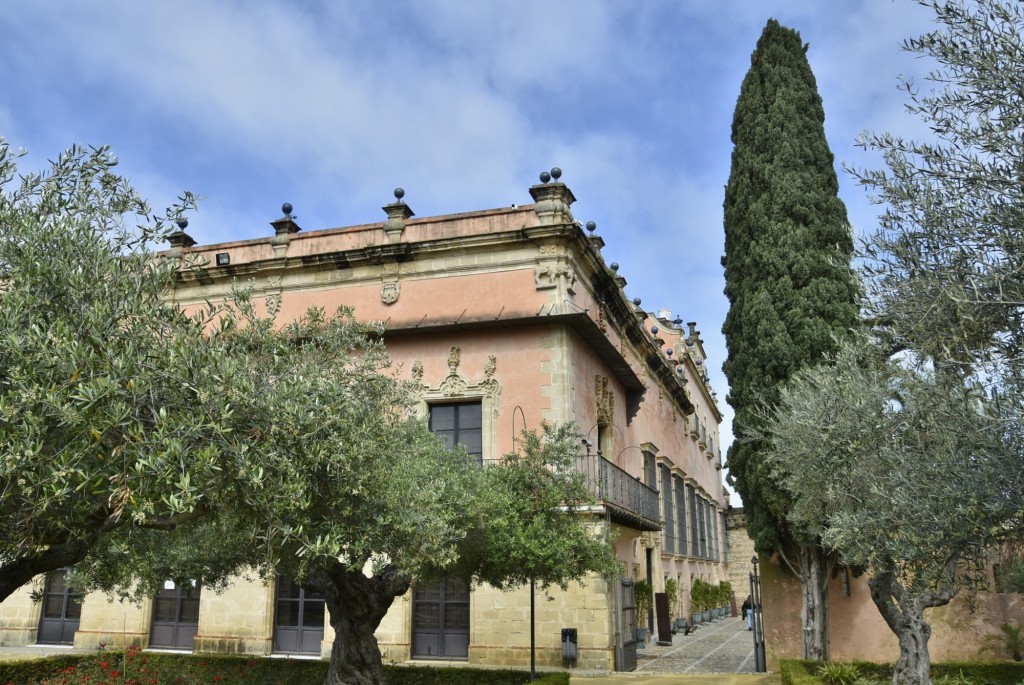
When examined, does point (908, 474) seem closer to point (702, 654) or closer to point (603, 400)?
point (603, 400)

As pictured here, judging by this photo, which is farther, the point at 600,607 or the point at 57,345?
the point at 600,607

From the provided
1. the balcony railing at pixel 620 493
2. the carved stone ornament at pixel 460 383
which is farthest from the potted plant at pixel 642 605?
the carved stone ornament at pixel 460 383

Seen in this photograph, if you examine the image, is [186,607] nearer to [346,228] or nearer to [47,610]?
[47,610]

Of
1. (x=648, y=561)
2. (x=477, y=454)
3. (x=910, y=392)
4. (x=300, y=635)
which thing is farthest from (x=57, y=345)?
(x=648, y=561)

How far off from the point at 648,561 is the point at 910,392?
17.7 meters

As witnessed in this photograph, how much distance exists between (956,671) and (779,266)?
7.66 m

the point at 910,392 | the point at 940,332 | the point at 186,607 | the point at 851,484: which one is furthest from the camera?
the point at 186,607

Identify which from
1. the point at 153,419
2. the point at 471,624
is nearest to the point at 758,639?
the point at 471,624

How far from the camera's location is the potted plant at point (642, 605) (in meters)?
19.8

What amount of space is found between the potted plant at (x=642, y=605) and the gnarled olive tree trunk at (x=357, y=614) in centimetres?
1079

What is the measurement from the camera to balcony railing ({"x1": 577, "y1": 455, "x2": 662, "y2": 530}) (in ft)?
52.2

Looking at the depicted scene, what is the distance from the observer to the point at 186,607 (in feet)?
→ 57.9

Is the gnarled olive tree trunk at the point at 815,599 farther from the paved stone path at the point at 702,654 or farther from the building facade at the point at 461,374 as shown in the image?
the building facade at the point at 461,374

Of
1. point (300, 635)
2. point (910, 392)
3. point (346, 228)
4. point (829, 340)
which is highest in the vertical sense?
point (346, 228)
